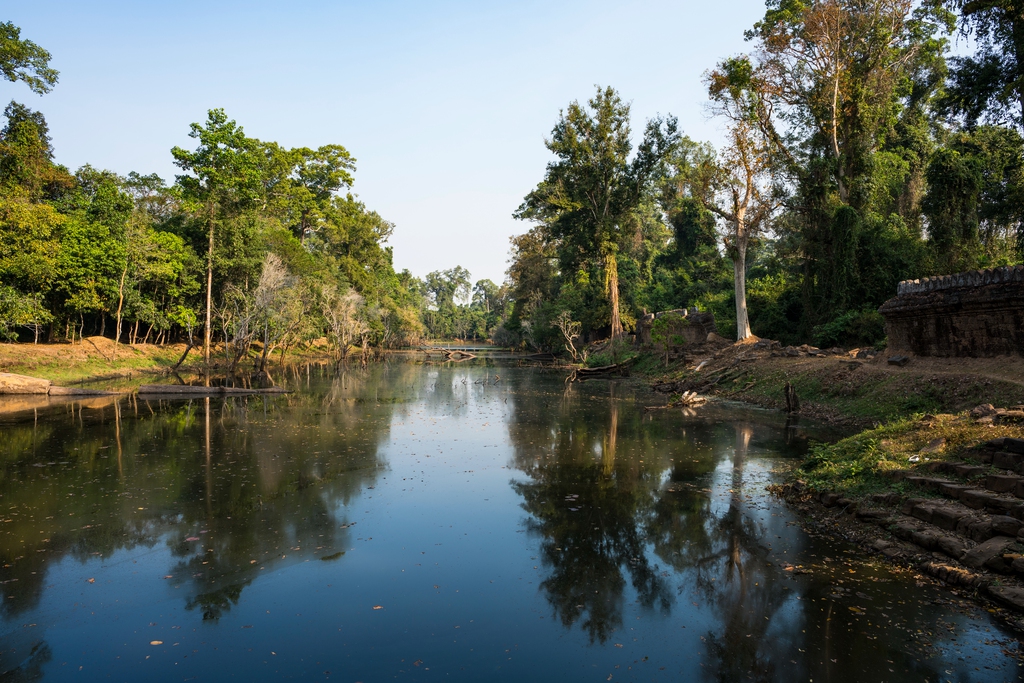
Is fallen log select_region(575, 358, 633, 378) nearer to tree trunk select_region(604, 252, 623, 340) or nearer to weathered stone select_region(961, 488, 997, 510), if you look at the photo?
tree trunk select_region(604, 252, 623, 340)

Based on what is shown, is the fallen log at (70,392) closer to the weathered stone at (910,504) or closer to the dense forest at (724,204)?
the dense forest at (724,204)

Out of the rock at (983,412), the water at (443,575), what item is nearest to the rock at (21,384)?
the water at (443,575)

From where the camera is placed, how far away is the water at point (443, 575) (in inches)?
200

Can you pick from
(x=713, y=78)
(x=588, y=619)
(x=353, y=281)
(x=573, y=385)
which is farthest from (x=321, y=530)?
(x=353, y=281)

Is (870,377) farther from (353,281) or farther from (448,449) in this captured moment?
(353,281)

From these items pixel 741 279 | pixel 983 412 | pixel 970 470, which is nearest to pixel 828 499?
pixel 970 470

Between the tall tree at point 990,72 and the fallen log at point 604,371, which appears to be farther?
the fallen log at point 604,371

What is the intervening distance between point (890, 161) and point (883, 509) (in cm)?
2914

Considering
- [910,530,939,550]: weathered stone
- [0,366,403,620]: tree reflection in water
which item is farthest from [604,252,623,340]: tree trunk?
[910,530,939,550]: weathered stone

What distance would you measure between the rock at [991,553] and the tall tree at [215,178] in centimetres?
3842

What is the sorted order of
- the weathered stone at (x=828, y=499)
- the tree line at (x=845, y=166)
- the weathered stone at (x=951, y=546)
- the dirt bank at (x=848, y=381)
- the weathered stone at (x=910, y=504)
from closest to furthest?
the weathered stone at (x=951, y=546)
the weathered stone at (x=910, y=504)
the weathered stone at (x=828, y=499)
the dirt bank at (x=848, y=381)
the tree line at (x=845, y=166)

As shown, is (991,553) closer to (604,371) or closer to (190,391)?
(190,391)

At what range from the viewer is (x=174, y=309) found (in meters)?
36.7

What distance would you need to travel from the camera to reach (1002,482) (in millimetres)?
7262
